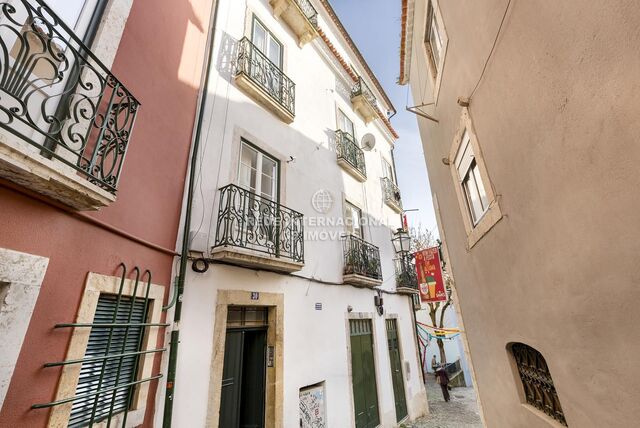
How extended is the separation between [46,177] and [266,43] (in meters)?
6.58

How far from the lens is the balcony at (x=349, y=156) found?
8695 mm

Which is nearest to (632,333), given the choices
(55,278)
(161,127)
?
(55,278)

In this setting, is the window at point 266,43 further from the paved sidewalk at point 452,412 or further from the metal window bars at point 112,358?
the paved sidewalk at point 452,412

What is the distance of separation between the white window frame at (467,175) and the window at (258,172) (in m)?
3.52

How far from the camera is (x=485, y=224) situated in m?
3.56

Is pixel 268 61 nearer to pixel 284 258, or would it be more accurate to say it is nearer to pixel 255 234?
pixel 255 234

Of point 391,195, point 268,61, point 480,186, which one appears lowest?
point 480,186

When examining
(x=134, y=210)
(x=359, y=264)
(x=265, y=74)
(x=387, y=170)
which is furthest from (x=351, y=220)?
(x=134, y=210)

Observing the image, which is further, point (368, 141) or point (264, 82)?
point (368, 141)

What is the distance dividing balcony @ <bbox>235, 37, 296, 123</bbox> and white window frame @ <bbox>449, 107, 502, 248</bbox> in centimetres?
391

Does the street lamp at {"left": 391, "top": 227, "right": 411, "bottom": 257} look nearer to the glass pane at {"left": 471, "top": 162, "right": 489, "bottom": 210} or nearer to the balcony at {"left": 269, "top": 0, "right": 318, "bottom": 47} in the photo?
the glass pane at {"left": 471, "top": 162, "right": 489, "bottom": 210}

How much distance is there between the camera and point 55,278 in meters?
2.34

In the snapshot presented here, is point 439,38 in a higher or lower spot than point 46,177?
higher

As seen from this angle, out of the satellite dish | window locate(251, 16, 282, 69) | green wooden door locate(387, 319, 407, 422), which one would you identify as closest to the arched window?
green wooden door locate(387, 319, 407, 422)
